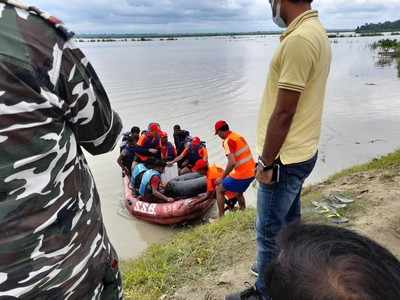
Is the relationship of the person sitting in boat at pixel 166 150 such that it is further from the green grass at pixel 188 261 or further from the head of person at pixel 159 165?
the green grass at pixel 188 261

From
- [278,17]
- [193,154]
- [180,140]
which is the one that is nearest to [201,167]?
[193,154]

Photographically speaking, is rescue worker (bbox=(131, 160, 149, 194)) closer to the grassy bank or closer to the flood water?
the flood water

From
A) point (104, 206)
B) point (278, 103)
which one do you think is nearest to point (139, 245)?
point (104, 206)

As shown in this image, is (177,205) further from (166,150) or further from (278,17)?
(278,17)

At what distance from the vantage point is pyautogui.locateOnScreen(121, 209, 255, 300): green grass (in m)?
3.10

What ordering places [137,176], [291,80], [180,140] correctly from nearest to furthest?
[291,80], [137,176], [180,140]

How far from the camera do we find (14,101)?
40.9 inches

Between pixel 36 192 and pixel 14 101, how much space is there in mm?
273

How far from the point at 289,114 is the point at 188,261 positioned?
196cm

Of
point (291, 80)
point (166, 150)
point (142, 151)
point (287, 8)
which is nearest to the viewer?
point (291, 80)

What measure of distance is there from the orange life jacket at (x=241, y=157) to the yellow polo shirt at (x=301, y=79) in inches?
125

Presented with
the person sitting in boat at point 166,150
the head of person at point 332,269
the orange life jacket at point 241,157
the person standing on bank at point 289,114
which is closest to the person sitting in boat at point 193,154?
the person sitting in boat at point 166,150

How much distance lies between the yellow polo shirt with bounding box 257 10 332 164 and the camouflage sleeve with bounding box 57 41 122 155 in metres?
0.95

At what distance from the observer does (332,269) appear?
0.90m
